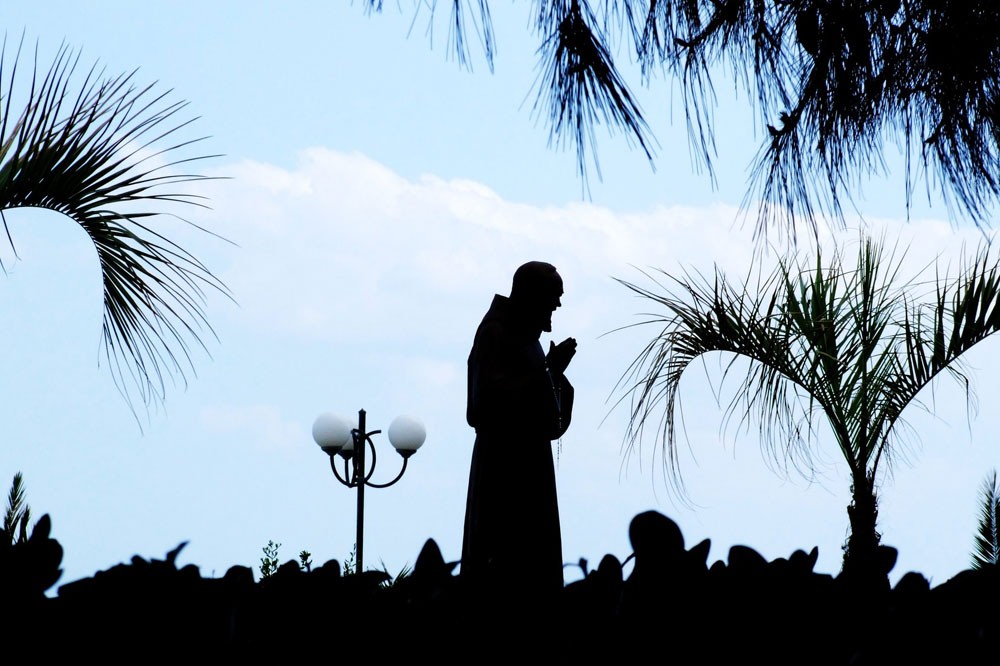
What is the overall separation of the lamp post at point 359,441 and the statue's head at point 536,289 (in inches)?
304

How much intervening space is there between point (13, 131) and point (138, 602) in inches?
157

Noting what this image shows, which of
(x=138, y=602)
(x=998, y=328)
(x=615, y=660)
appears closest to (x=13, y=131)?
(x=138, y=602)

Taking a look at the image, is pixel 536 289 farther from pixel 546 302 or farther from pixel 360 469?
pixel 360 469

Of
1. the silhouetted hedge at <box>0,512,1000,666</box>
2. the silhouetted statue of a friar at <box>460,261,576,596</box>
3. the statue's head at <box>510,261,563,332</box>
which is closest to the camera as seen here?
the silhouetted hedge at <box>0,512,1000,666</box>

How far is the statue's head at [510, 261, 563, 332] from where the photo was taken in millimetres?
4887

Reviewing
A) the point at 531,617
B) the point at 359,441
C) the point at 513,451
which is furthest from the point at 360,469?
the point at 531,617

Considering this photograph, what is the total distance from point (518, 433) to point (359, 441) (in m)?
8.32

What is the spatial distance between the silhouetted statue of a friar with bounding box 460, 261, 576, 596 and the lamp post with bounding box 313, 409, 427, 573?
7.60 metres

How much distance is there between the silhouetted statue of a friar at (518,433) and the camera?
4.75m

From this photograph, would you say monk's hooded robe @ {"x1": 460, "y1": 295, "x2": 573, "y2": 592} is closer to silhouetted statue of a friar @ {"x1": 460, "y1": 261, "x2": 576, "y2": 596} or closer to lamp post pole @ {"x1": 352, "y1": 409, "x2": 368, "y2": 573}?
silhouetted statue of a friar @ {"x1": 460, "y1": 261, "x2": 576, "y2": 596}

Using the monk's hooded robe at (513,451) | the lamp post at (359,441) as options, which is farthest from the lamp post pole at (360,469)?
the monk's hooded robe at (513,451)

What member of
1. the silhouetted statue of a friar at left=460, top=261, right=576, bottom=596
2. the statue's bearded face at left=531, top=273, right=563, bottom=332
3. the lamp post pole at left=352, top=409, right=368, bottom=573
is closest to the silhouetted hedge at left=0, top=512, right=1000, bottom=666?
the silhouetted statue of a friar at left=460, top=261, right=576, bottom=596

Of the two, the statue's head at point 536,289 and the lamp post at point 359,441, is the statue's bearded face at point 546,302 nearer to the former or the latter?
the statue's head at point 536,289

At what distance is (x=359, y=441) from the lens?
1291cm
